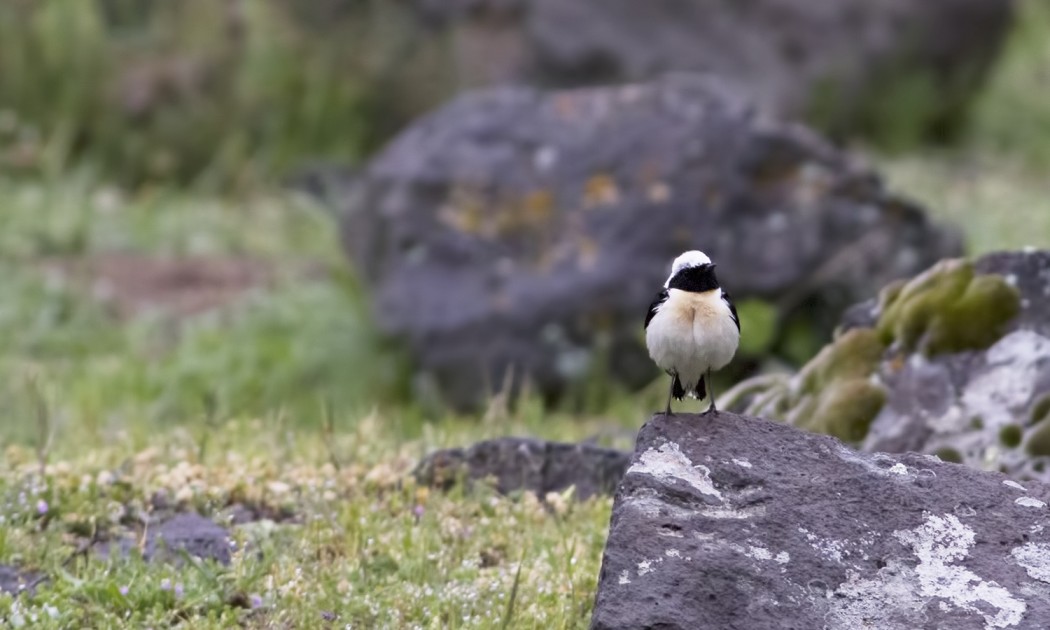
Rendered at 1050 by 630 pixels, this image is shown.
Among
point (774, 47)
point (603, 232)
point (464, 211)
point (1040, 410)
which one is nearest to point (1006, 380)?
point (1040, 410)

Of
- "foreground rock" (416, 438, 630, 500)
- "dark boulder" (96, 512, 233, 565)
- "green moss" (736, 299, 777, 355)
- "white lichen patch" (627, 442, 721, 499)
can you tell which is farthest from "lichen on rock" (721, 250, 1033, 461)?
"green moss" (736, 299, 777, 355)

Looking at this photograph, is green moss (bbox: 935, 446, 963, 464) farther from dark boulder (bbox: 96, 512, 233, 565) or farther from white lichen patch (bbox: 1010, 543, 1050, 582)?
dark boulder (bbox: 96, 512, 233, 565)

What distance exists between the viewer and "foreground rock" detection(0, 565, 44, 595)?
430 centimetres

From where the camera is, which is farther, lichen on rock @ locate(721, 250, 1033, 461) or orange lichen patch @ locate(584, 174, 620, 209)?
orange lichen patch @ locate(584, 174, 620, 209)

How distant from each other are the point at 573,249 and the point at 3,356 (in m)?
3.40

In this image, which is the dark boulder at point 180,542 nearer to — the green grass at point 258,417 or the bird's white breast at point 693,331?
the green grass at point 258,417

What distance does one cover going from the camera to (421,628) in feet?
13.6

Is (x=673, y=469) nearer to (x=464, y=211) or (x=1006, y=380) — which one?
(x=1006, y=380)

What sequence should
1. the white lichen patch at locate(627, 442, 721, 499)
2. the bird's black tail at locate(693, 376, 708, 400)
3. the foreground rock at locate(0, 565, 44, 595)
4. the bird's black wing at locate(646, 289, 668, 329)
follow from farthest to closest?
1. the bird's black tail at locate(693, 376, 708, 400)
2. the bird's black wing at locate(646, 289, 668, 329)
3. the foreground rock at locate(0, 565, 44, 595)
4. the white lichen patch at locate(627, 442, 721, 499)

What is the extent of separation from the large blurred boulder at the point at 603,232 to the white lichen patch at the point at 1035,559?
4.54m

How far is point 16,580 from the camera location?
4.38 metres

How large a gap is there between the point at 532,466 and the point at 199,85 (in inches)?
300

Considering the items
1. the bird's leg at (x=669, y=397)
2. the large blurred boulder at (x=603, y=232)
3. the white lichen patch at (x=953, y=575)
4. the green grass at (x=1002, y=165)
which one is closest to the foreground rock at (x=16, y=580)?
the bird's leg at (x=669, y=397)

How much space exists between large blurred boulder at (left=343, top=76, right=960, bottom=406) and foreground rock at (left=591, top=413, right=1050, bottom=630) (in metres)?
4.36
